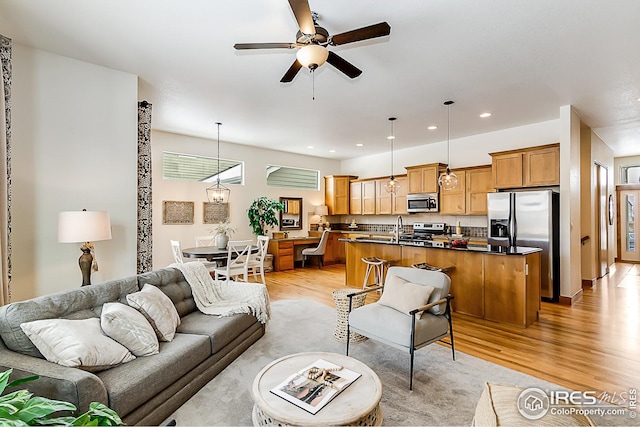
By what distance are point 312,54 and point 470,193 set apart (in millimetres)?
5352

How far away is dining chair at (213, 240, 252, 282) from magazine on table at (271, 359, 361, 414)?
11.6 feet

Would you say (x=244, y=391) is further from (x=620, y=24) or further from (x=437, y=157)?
(x=437, y=157)

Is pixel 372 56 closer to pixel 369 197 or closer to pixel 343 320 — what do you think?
pixel 343 320

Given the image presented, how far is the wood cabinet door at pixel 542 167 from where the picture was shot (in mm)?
5188

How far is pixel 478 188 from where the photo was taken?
6453mm

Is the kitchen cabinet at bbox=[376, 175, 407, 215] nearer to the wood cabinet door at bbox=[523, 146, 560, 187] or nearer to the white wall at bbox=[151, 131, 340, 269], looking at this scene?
the white wall at bbox=[151, 131, 340, 269]

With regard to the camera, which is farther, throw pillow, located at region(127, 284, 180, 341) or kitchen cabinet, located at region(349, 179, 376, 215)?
kitchen cabinet, located at region(349, 179, 376, 215)

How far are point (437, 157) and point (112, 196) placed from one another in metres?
6.50

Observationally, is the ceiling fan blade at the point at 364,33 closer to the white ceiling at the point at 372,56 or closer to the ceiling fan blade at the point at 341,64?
the ceiling fan blade at the point at 341,64

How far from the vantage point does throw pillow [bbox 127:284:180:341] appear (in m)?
2.49

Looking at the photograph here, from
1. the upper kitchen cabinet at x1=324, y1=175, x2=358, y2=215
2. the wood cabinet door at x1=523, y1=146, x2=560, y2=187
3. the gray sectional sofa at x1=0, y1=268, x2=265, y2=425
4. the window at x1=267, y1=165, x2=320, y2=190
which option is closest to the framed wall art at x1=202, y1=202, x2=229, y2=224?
the window at x1=267, y1=165, x2=320, y2=190

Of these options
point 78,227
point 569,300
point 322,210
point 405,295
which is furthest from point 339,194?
point 78,227

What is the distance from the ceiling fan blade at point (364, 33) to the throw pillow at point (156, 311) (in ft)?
8.19

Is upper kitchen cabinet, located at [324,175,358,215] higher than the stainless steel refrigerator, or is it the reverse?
upper kitchen cabinet, located at [324,175,358,215]
